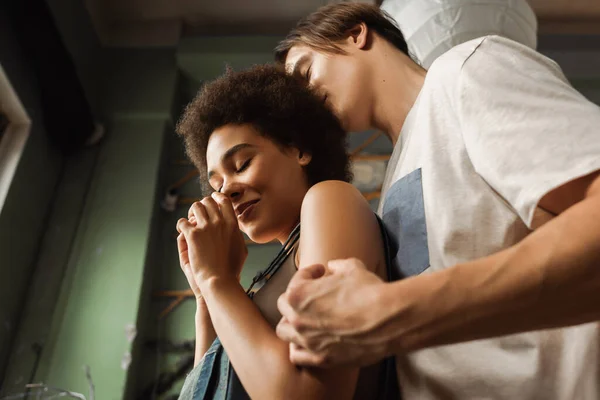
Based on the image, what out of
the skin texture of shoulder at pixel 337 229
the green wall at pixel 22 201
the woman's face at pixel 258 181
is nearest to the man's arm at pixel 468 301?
the skin texture of shoulder at pixel 337 229

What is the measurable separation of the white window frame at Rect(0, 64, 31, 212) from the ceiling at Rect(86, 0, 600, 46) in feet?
2.46

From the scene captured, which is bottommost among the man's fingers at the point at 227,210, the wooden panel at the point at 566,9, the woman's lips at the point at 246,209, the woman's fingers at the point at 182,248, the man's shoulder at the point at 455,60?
the wooden panel at the point at 566,9

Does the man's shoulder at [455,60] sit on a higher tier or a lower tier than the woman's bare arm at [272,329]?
higher

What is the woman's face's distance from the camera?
34.0 inches

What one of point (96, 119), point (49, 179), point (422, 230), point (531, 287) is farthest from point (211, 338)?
point (96, 119)

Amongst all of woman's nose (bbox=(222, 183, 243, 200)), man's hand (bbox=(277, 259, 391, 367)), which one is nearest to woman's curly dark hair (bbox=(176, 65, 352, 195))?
woman's nose (bbox=(222, 183, 243, 200))

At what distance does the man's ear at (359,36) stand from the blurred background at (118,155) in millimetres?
615

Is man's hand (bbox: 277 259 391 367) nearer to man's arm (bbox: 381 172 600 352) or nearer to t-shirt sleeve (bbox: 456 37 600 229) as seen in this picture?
man's arm (bbox: 381 172 600 352)

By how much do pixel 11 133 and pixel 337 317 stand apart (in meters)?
2.09

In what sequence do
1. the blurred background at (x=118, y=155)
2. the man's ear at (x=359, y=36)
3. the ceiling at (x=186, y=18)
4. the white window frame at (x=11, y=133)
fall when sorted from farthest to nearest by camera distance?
the ceiling at (x=186, y=18) → the white window frame at (x=11, y=133) → the blurred background at (x=118, y=155) → the man's ear at (x=359, y=36)

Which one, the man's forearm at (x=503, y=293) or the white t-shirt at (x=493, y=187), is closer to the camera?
the man's forearm at (x=503, y=293)

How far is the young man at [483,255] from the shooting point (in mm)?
477

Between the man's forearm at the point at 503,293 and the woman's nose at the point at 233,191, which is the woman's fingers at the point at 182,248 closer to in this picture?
the woman's nose at the point at 233,191

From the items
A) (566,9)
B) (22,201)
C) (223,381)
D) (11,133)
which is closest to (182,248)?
(223,381)
